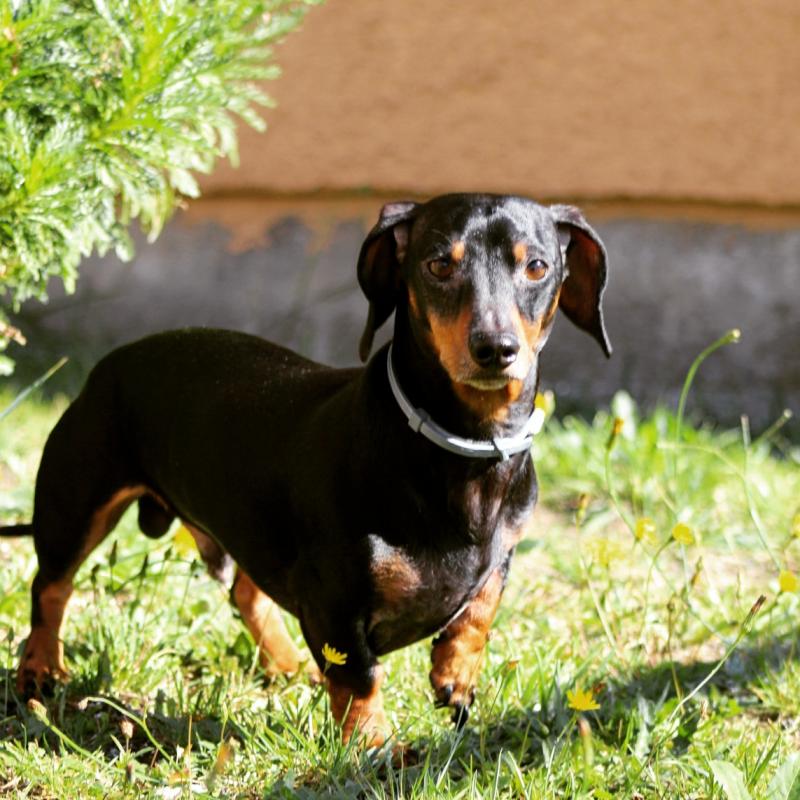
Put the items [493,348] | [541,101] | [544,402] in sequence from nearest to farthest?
[493,348] < [544,402] < [541,101]

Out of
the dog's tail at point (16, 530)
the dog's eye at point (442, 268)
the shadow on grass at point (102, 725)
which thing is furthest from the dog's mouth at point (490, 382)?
the dog's tail at point (16, 530)

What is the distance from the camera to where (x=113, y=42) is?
3.20m

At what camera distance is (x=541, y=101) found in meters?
6.27

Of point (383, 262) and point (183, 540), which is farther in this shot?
point (183, 540)

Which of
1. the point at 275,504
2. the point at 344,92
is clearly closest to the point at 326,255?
the point at 344,92

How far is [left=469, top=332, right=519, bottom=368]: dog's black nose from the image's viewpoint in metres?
2.51

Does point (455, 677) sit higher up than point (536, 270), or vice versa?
point (536, 270)

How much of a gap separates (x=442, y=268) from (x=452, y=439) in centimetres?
35

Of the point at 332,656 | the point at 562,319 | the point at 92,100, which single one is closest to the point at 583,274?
the point at 332,656

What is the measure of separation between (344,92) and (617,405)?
2.29 metres

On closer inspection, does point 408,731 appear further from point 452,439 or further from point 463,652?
point 452,439

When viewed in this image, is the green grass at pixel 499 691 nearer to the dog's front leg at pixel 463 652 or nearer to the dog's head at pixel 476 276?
the dog's front leg at pixel 463 652

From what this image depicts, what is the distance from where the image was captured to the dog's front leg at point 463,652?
2893 mm

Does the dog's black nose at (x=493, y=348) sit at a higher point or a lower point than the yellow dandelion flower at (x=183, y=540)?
higher
